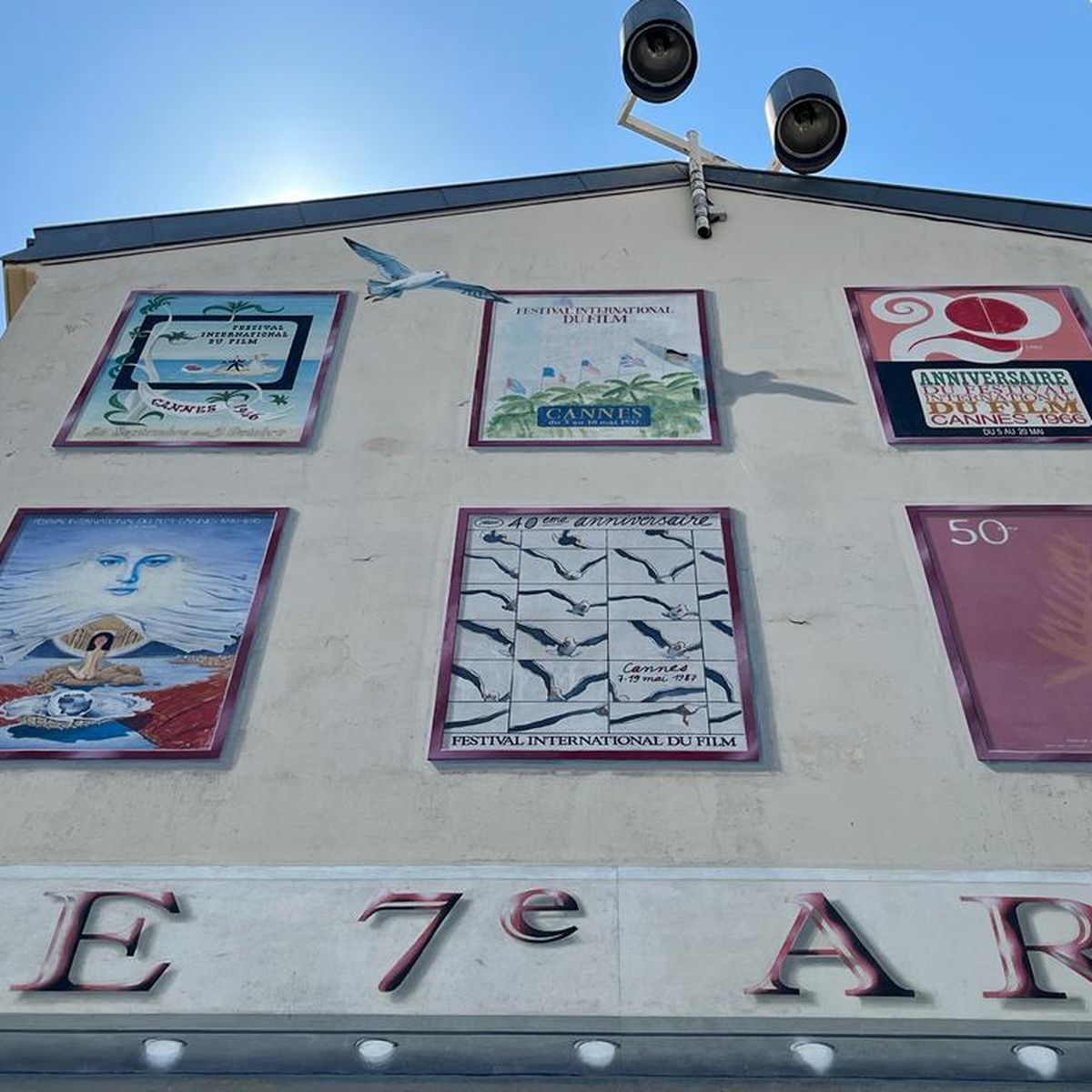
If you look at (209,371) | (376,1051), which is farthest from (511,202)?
(376,1051)

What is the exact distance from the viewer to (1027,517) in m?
6.18

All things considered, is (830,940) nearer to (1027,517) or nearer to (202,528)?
(1027,517)

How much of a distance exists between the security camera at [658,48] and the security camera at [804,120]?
645mm

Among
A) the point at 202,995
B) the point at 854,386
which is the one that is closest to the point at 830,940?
the point at 202,995

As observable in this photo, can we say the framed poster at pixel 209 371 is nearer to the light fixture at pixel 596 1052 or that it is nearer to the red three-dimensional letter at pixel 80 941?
the red three-dimensional letter at pixel 80 941

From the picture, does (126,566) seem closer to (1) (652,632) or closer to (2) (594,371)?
(1) (652,632)

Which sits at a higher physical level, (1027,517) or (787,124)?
(787,124)

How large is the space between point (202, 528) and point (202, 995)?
2.54 meters

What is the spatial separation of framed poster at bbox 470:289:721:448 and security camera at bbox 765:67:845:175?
1.45 meters

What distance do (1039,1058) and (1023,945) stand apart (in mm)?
556

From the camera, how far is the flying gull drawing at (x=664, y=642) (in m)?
5.52

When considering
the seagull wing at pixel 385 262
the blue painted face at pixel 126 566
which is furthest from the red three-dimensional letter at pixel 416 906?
the seagull wing at pixel 385 262

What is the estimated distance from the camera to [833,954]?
4418mm

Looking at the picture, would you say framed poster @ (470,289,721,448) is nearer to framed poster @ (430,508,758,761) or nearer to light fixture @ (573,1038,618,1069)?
framed poster @ (430,508,758,761)
